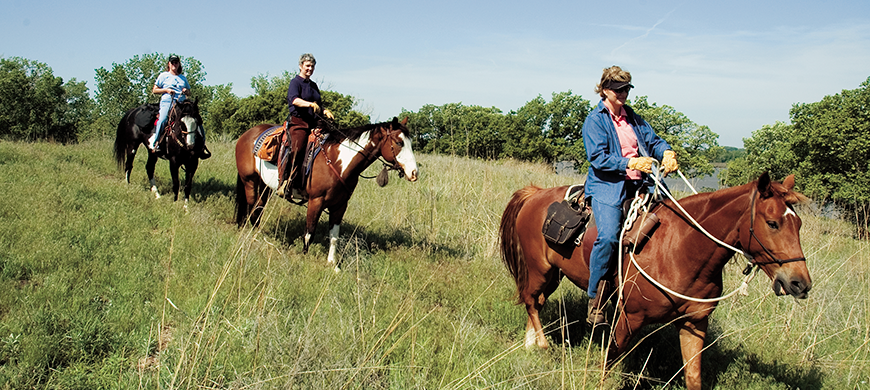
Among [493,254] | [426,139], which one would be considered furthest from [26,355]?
[426,139]

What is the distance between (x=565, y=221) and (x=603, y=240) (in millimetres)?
477

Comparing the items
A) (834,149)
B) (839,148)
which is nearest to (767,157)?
(834,149)

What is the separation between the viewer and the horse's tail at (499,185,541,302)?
16.9ft

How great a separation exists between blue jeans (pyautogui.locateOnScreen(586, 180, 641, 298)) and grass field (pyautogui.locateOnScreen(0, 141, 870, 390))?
0.44 meters

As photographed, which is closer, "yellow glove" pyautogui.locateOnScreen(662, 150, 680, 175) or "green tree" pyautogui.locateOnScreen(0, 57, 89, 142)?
"yellow glove" pyautogui.locateOnScreen(662, 150, 680, 175)

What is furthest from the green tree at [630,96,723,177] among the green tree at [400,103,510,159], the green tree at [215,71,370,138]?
the green tree at [215,71,370,138]

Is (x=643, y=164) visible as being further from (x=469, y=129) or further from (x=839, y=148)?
(x=469, y=129)

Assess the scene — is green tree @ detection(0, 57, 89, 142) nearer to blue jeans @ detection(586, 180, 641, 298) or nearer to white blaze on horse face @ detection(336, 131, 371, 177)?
white blaze on horse face @ detection(336, 131, 371, 177)

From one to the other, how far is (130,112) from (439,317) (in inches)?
341

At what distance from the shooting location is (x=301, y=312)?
4.47 metres

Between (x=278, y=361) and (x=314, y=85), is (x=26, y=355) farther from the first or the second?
(x=314, y=85)

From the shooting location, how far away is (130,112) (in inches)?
393

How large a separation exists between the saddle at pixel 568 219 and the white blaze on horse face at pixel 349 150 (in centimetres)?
317

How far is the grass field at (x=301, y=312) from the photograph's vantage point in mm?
3408
